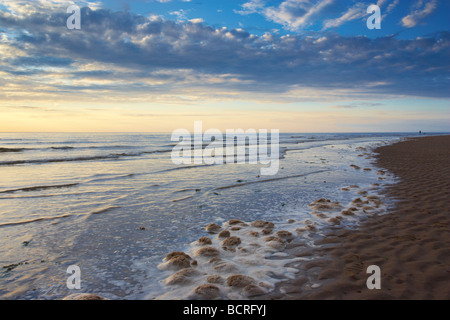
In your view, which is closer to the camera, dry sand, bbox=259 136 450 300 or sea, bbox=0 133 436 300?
dry sand, bbox=259 136 450 300

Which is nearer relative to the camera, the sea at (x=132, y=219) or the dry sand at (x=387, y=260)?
the dry sand at (x=387, y=260)

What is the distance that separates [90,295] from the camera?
3.85 metres

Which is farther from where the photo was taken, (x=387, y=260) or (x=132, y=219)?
(x=132, y=219)

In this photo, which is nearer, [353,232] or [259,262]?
[259,262]

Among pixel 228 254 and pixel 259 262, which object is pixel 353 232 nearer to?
pixel 259 262

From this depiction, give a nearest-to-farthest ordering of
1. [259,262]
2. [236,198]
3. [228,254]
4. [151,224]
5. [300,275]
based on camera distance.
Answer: [300,275]
[259,262]
[228,254]
[151,224]
[236,198]
